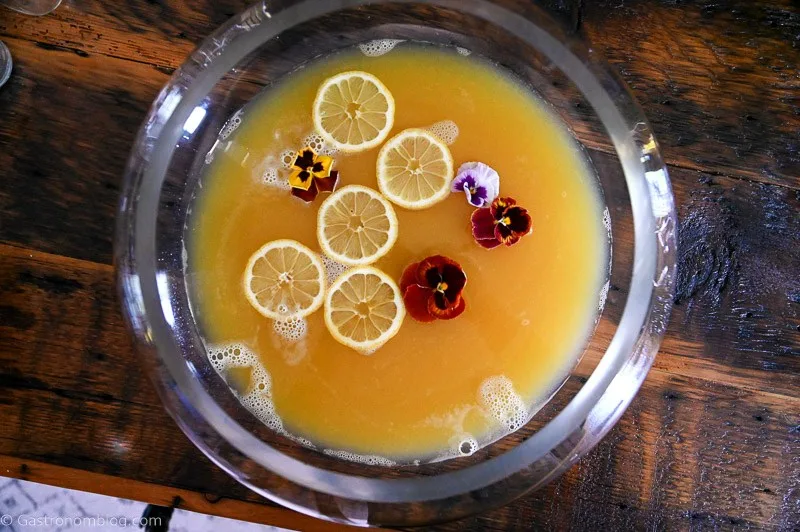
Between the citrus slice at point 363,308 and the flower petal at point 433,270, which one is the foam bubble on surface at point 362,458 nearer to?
the citrus slice at point 363,308

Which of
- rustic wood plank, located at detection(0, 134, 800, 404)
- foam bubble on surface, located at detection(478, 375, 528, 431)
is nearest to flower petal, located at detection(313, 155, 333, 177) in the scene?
rustic wood plank, located at detection(0, 134, 800, 404)

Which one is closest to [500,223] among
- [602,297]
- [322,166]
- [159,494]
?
[602,297]

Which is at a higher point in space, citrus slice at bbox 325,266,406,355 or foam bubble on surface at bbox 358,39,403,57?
foam bubble on surface at bbox 358,39,403,57

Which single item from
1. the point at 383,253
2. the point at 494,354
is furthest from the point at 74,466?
the point at 494,354

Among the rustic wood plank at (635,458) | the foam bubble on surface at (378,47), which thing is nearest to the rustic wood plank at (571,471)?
the rustic wood plank at (635,458)

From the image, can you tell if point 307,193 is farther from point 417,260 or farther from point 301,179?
point 417,260

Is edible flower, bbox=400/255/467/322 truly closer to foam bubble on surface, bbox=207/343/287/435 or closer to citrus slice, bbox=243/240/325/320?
citrus slice, bbox=243/240/325/320

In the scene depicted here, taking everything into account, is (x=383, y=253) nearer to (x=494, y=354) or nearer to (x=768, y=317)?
(x=494, y=354)
